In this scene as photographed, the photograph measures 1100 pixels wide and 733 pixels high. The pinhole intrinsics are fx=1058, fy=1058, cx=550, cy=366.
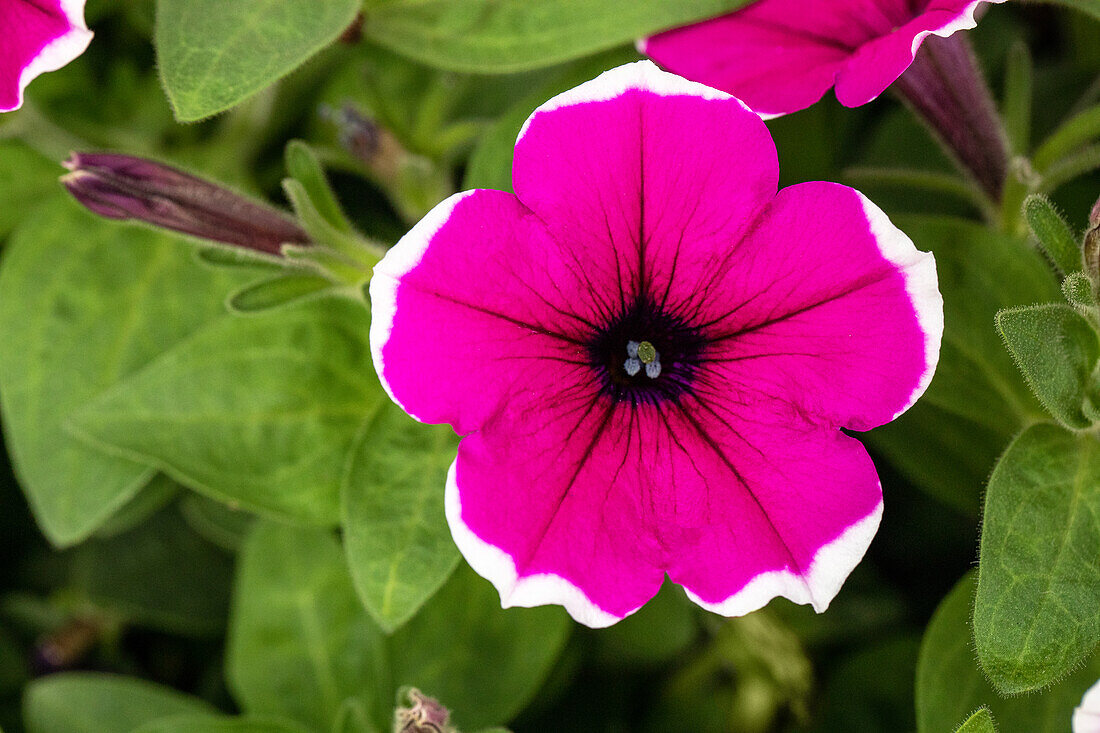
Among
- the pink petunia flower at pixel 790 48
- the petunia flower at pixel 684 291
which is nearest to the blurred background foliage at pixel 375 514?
the pink petunia flower at pixel 790 48

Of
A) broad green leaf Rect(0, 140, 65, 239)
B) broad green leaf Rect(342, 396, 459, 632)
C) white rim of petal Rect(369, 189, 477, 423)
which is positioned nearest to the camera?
white rim of petal Rect(369, 189, 477, 423)

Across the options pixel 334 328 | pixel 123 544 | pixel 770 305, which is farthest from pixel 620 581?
pixel 123 544

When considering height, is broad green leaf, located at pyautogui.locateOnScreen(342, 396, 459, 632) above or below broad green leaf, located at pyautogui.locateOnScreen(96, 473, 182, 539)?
above

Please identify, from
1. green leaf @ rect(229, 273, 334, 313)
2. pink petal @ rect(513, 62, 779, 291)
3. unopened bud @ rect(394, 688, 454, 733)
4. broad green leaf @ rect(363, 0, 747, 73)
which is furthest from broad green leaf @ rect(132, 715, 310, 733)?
broad green leaf @ rect(363, 0, 747, 73)

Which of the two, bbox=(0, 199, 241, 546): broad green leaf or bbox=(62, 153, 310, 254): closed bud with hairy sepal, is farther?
bbox=(0, 199, 241, 546): broad green leaf

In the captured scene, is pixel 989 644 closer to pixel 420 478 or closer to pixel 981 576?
pixel 981 576

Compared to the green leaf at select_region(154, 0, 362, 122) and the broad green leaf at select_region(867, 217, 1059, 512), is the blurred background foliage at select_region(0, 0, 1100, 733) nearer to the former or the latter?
the broad green leaf at select_region(867, 217, 1059, 512)

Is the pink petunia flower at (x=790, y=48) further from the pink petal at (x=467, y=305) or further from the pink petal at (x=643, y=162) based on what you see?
the pink petal at (x=467, y=305)
